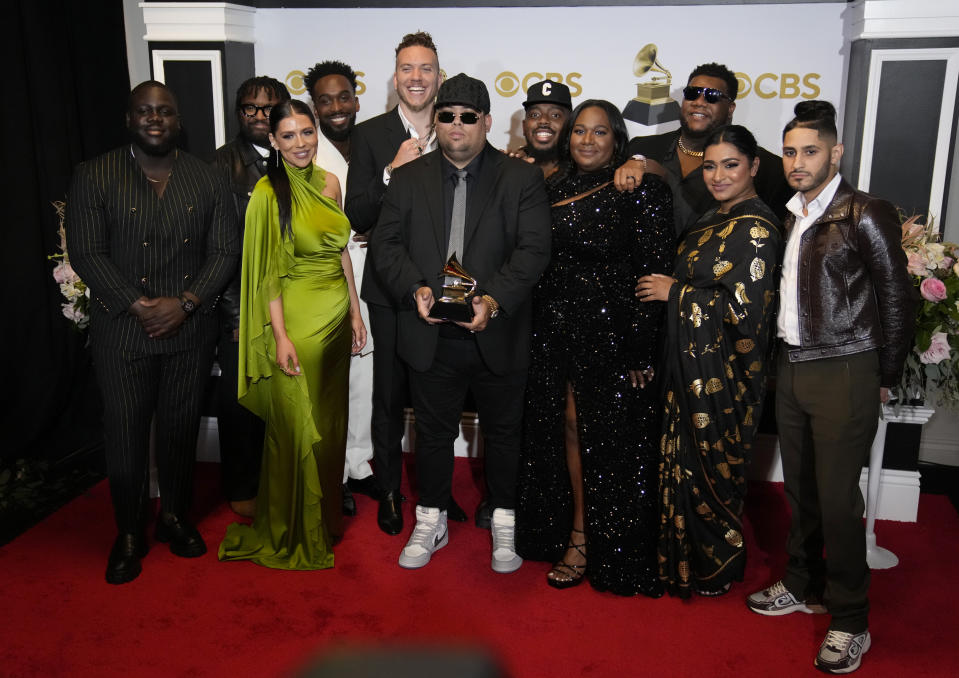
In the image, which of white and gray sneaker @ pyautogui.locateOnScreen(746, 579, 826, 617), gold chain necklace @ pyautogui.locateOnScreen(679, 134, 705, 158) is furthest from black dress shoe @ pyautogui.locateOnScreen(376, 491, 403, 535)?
gold chain necklace @ pyautogui.locateOnScreen(679, 134, 705, 158)

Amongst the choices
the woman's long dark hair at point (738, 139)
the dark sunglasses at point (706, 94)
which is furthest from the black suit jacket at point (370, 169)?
the woman's long dark hair at point (738, 139)

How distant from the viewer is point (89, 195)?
3.32 metres

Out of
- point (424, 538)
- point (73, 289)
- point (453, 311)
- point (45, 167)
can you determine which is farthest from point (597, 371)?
point (45, 167)

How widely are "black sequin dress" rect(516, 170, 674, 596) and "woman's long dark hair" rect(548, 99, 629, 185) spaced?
77mm

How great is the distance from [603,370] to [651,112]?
1971 mm

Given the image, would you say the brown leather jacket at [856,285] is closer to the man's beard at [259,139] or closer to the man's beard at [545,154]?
the man's beard at [545,154]

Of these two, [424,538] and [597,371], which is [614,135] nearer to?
[597,371]

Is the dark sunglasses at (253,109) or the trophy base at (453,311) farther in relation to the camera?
the dark sunglasses at (253,109)

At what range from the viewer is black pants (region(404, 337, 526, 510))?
347cm

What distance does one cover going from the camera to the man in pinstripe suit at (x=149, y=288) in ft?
11.0

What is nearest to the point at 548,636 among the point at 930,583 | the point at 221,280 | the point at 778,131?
the point at 930,583

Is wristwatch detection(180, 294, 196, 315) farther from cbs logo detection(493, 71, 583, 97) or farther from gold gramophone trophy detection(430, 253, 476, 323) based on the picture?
cbs logo detection(493, 71, 583, 97)

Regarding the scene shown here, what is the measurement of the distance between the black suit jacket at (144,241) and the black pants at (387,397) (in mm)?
699

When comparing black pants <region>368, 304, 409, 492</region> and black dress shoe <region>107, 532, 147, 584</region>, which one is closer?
black dress shoe <region>107, 532, 147, 584</region>
